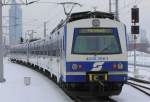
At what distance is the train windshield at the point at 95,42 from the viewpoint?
15.9 meters

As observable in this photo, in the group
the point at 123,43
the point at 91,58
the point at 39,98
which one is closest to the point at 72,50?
the point at 91,58

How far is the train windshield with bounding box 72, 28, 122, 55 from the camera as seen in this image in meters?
15.9

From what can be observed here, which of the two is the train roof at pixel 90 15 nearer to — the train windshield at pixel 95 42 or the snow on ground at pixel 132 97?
the train windshield at pixel 95 42

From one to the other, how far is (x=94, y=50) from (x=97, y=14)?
1377 mm

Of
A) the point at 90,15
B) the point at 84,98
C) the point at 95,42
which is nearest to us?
the point at 95,42

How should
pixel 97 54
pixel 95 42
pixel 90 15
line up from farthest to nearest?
pixel 90 15
pixel 95 42
pixel 97 54

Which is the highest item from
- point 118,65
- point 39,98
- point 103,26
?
point 103,26

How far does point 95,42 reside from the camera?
15.9 metres

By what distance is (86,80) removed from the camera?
15.6 m

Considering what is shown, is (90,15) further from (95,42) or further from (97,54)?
(97,54)

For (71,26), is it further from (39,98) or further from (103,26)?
(39,98)

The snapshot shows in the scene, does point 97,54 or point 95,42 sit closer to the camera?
point 97,54

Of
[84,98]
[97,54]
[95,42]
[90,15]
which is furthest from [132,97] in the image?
[90,15]

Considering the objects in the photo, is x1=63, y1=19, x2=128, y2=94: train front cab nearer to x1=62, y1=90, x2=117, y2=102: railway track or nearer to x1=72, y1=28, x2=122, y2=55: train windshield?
x1=72, y1=28, x2=122, y2=55: train windshield
